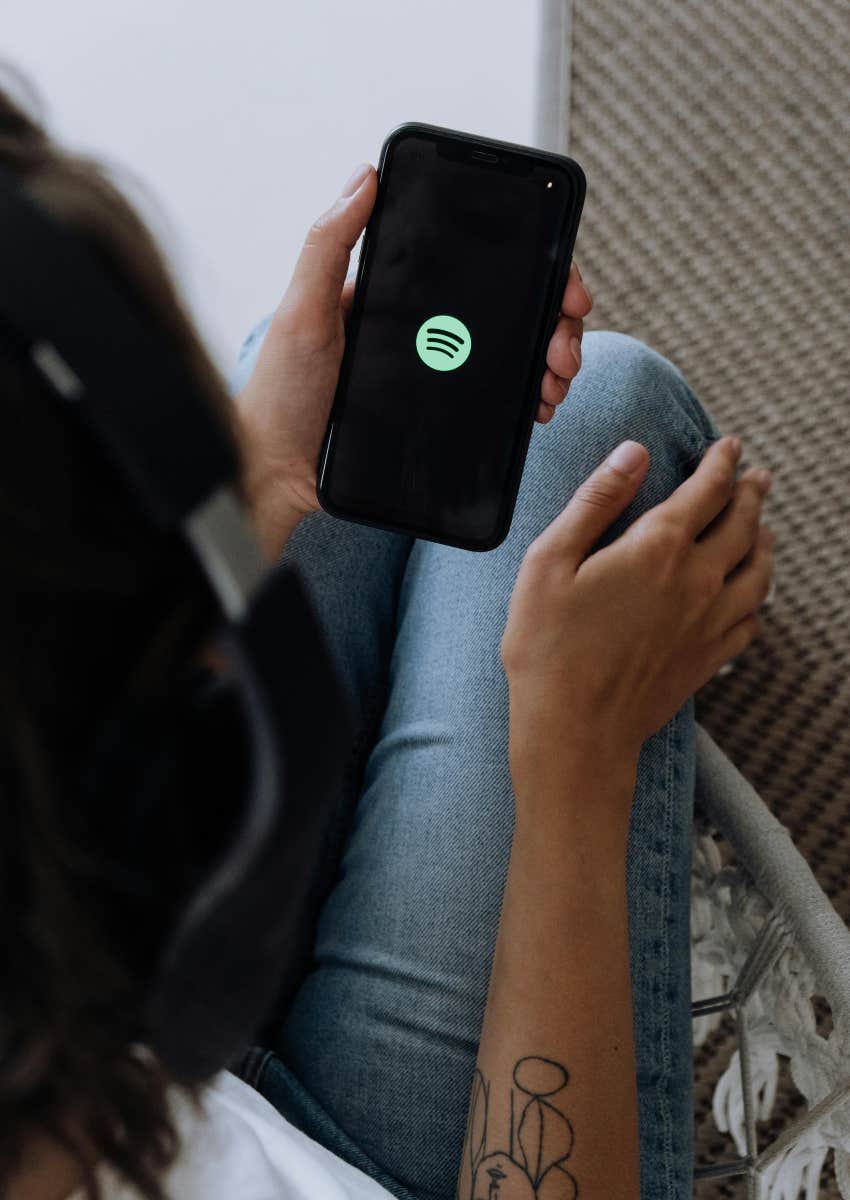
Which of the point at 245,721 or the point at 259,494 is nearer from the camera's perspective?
the point at 245,721

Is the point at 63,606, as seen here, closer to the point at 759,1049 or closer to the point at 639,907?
the point at 639,907

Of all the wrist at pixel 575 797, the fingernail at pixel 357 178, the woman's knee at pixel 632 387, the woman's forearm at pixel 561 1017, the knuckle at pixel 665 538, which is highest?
the fingernail at pixel 357 178

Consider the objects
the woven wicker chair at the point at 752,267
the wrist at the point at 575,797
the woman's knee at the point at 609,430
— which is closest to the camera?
the wrist at the point at 575,797

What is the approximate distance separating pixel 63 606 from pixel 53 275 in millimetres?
80

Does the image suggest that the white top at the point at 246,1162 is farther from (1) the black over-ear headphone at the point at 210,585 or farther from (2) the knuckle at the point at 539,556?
(2) the knuckle at the point at 539,556

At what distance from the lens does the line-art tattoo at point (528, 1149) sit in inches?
21.0

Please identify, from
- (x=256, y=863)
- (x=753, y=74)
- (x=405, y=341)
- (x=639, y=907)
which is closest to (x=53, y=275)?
(x=256, y=863)

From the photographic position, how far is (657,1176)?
0.60 metres

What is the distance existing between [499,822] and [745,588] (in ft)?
0.88

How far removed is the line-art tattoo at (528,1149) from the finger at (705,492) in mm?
353

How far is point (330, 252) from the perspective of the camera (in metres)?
0.64

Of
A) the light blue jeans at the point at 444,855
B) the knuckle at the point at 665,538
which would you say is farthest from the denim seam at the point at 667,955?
the knuckle at the point at 665,538

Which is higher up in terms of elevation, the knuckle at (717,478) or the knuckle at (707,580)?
the knuckle at (717,478)

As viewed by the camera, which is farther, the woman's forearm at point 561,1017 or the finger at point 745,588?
the finger at point 745,588
